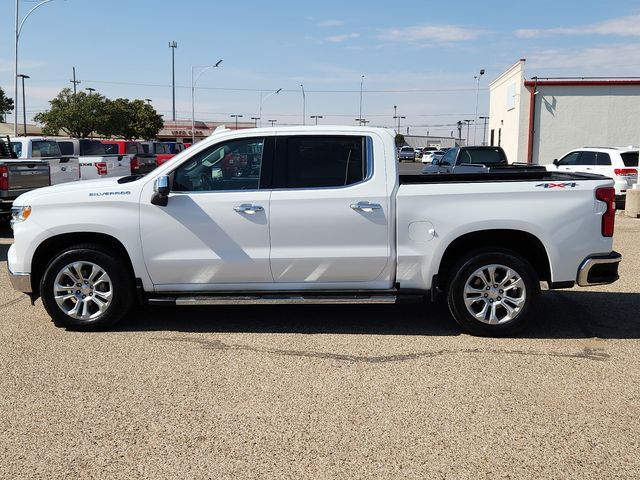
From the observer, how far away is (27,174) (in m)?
13.0

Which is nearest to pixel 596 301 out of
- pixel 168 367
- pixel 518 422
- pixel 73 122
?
pixel 518 422

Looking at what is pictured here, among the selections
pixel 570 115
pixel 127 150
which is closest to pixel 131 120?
pixel 127 150

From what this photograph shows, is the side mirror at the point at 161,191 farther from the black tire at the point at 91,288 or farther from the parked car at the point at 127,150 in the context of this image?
the parked car at the point at 127,150

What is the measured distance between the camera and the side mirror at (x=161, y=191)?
19.1 ft

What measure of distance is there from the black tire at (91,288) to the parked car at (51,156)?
11.2 meters

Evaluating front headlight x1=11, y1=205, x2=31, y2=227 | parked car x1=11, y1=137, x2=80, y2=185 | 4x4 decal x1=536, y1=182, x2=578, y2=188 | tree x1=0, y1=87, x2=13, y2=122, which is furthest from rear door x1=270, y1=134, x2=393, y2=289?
tree x1=0, y1=87, x2=13, y2=122

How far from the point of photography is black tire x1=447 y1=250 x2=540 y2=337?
5.98 metres

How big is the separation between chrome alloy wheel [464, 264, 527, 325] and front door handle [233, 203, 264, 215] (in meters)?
1.97

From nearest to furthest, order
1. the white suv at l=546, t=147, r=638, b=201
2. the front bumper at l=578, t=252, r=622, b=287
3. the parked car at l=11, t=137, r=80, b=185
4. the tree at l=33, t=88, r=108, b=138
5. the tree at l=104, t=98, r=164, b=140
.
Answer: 1. the front bumper at l=578, t=252, r=622, b=287
2. the parked car at l=11, t=137, r=80, b=185
3. the white suv at l=546, t=147, r=638, b=201
4. the tree at l=33, t=88, r=108, b=138
5. the tree at l=104, t=98, r=164, b=140

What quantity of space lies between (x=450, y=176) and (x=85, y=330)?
12.5ft

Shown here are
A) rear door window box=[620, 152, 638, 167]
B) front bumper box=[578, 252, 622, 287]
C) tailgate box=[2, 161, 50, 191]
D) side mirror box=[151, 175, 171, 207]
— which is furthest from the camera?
rear door window box=[620, 152, 638, 167]

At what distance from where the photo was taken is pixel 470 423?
4.19 meters

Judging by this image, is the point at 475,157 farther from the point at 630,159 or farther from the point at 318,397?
the point at 318,397

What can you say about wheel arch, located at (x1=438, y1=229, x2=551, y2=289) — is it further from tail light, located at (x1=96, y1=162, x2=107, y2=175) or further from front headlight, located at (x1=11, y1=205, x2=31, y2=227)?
tail light, located at (x1=96, y1=162, x2=107, y2=175)
